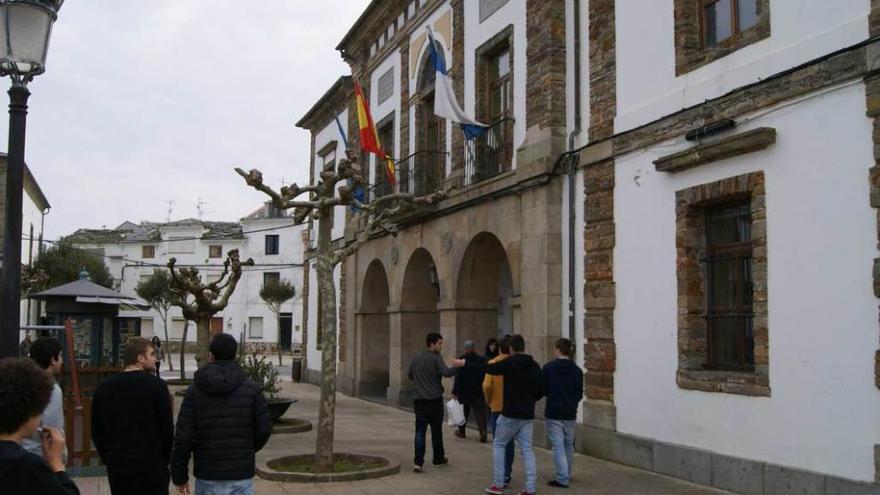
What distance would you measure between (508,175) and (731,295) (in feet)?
16.3

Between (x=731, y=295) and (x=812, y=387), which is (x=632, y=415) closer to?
(x=731, y=295)

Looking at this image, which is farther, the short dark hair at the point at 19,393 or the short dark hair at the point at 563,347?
the short dark hair at the point at 563,347

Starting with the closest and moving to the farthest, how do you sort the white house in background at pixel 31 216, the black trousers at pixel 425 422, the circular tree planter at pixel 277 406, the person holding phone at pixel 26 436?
the person holding phone at pixel 26 436
the black trousers at pixel 425 422
the circular tree planter at pixel 277 406
the white house in background at pixel 31 216

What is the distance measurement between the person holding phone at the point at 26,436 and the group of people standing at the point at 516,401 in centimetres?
619

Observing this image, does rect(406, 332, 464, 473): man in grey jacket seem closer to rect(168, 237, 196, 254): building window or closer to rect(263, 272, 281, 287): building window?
rect(263, 272, 281, 287): building window

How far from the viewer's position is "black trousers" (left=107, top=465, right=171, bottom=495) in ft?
17.5

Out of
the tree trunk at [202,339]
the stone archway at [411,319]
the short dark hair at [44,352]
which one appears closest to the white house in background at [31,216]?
the tree trunk at [202,339]

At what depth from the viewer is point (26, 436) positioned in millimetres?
2758

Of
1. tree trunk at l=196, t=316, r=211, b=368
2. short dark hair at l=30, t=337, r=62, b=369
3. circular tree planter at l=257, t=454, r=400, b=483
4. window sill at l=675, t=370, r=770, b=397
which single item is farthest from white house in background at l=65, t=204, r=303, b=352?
short dark hair at l=30, t=337, r=62, b=369

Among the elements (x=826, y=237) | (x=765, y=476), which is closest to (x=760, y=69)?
(x=826, y=237)

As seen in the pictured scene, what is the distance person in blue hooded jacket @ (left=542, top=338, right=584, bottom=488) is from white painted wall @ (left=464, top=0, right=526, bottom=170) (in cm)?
508

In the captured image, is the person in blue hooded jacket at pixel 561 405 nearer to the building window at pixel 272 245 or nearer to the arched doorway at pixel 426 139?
the arched doorway at pixel 426 139

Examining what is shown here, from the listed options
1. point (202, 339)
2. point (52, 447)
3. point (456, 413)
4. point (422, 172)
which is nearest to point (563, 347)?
point (456, 413)

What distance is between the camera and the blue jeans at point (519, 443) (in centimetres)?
866
